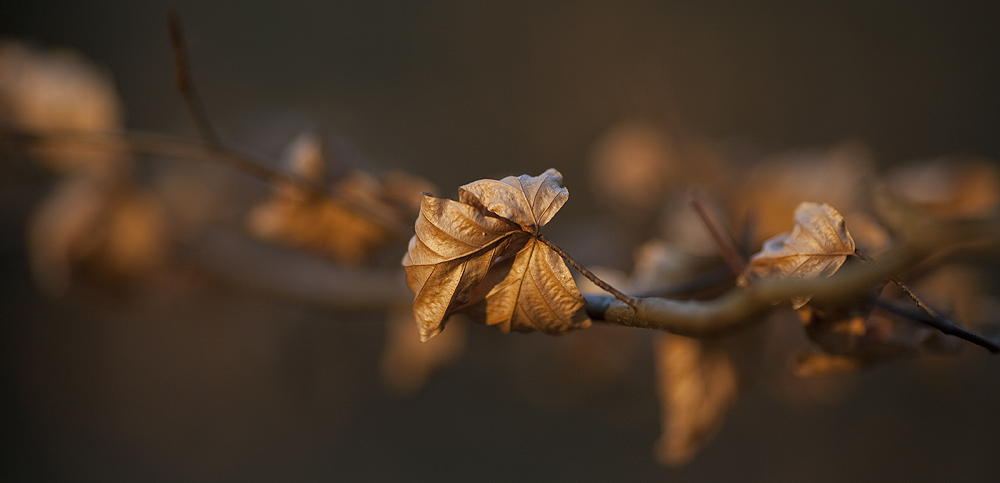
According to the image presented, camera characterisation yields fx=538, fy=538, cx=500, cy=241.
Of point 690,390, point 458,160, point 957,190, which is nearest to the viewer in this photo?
point 690,390

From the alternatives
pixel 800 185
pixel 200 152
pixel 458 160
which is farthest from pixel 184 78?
pixel 458 160

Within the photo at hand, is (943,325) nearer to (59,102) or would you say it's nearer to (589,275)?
(589,275)

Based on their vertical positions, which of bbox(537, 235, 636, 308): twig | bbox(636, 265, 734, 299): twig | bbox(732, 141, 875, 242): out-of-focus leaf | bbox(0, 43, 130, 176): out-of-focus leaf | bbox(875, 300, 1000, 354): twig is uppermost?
bbox(0, 43, 130, 176): out-of-focus leaf

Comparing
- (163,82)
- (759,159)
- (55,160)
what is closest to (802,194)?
(759,159)

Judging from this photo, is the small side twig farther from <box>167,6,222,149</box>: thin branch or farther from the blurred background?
the blurred background

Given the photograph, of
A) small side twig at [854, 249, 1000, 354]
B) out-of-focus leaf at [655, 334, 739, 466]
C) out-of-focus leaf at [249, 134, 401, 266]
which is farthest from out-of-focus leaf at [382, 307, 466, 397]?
small side twig at [854, 249, 1000, 354]
